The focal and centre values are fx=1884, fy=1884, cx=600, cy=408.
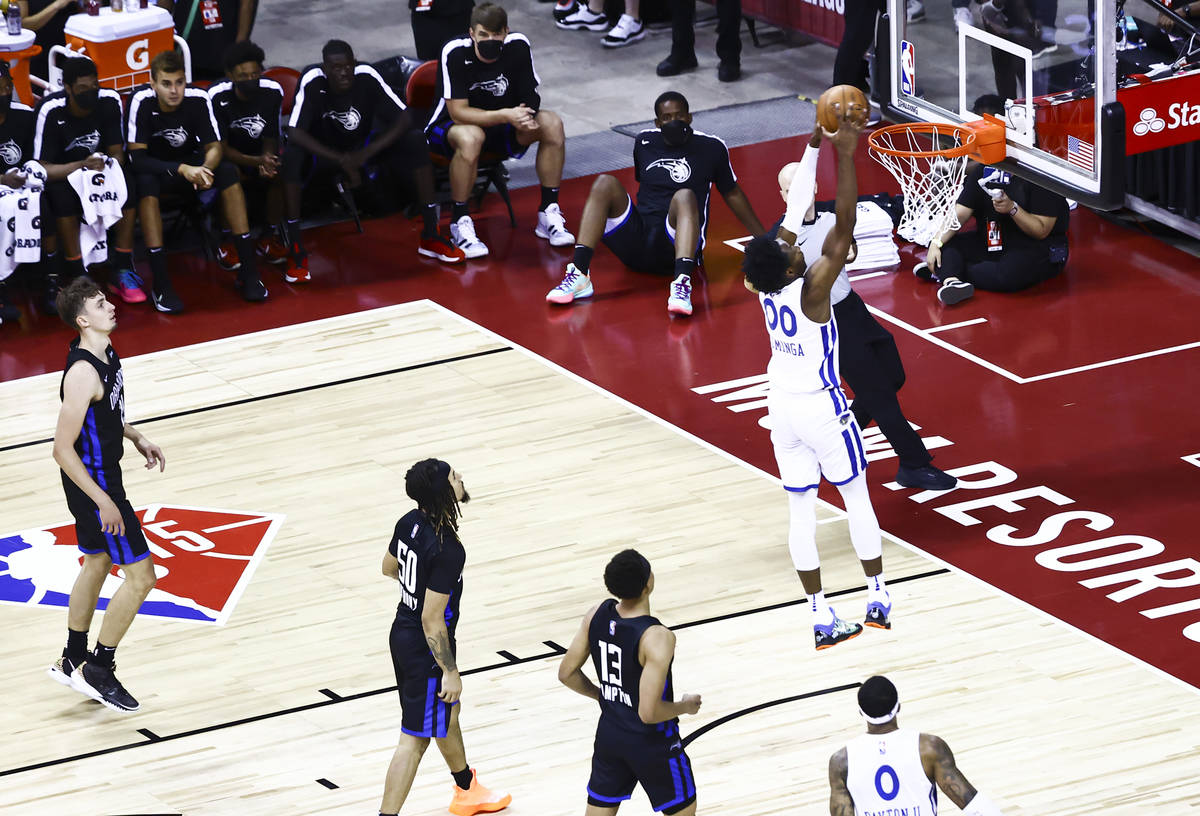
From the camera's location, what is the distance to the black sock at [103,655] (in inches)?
295

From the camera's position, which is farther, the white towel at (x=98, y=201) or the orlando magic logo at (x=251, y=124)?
the orlando magic logo at (x=251, y=124)

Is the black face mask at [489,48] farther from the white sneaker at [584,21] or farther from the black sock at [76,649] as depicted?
the black sock at [76,649]

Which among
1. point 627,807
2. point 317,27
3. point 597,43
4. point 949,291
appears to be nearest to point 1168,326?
point 949,291

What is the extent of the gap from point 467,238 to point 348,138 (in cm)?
102

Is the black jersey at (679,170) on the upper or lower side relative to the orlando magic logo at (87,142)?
lower

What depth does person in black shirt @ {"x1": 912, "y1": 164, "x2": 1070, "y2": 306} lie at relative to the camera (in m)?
10.9

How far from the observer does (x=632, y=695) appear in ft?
18.7

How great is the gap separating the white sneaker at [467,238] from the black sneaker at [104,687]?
5.59 meters

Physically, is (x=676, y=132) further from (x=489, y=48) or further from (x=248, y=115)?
(x=248, y=115)

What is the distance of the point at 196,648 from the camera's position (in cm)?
800

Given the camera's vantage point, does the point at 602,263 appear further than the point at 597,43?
No

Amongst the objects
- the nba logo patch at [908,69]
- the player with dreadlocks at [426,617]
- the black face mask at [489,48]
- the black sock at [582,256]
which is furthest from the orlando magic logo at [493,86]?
the player with dreadlocks at [426,617]

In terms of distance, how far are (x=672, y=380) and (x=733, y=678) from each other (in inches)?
130

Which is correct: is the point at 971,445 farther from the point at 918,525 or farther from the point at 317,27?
the point at 317,27
